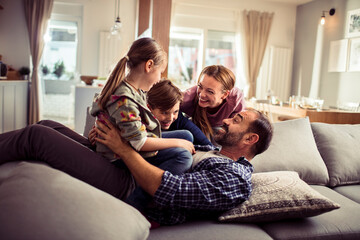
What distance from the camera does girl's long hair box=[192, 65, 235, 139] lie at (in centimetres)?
212

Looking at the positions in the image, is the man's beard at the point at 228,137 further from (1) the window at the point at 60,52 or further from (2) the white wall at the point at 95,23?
(1) the window at the point at 60,52

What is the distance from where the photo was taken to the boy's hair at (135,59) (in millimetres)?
1415

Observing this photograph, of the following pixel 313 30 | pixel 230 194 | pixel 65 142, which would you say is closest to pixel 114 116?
pixel 65 142

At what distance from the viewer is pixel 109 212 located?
3.15 feet

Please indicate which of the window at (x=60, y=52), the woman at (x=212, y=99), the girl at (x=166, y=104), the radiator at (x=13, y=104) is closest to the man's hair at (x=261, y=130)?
the girl at (x=166, y=104)

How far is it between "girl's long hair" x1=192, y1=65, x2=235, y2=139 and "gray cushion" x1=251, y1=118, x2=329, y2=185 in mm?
417

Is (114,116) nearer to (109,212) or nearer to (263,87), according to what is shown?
(109,212)

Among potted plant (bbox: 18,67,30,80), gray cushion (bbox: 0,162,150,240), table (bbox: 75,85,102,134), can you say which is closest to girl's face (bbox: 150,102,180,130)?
gray cushion (bbox: 0,162,150,240)

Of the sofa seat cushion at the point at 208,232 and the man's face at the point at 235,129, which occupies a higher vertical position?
the man's face at the point at 235,129

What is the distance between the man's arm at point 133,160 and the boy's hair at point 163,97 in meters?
0.35

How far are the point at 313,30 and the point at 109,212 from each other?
7185mm

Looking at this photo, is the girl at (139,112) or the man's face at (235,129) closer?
the girl at (139,112)

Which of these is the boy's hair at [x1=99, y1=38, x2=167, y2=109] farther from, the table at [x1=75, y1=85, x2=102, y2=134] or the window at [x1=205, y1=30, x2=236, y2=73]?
the window at [x1=205, y1=30, x2=236, y2=73]

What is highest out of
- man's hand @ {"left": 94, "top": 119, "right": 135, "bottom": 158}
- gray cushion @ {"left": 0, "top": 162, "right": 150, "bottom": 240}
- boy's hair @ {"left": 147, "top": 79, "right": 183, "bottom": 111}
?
boy's hair @ {"left": 147, "top": 79, "right": 183, "bottom": 111}
